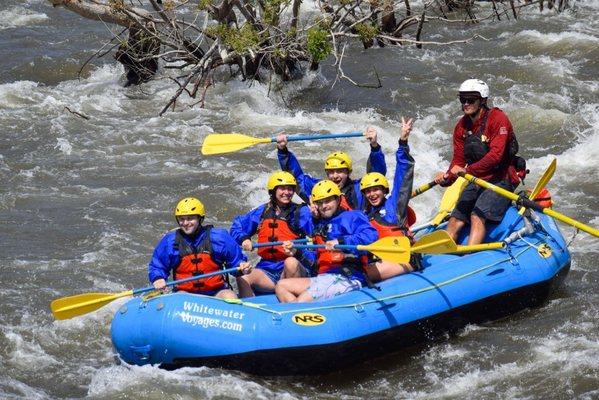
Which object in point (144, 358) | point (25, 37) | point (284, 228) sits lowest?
point (25, 37)

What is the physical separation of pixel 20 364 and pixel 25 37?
10.6 meters

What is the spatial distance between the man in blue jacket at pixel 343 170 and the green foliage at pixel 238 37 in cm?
398

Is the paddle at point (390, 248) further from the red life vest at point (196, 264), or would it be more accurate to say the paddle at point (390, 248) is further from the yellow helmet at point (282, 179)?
the red life vest at point (196, 264)

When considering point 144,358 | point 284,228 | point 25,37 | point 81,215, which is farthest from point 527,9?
point 144,358

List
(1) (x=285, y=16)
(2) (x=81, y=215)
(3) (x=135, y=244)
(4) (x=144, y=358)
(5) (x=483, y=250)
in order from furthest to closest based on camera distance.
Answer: (1) (x=285, y=16), (2) (x=81, y=215), (3) (x=135, y=244), (5) (x=483, y=250), (4) (x=144, y=358)

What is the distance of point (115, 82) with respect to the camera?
14648 mm

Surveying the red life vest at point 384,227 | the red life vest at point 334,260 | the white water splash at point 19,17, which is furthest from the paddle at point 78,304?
the white water splash at point 19,17

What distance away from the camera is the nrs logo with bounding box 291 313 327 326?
6.75m

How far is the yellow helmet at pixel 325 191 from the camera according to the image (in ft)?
24.0

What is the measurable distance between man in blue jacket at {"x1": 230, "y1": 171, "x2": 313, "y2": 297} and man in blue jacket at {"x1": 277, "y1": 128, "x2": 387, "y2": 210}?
37cm

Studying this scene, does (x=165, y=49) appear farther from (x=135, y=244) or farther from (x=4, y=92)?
(x=135, y=244)

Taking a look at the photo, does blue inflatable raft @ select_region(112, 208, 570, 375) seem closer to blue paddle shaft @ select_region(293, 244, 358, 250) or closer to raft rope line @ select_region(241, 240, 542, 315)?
raft rope line @ select_region(241, 240, 542, 315)

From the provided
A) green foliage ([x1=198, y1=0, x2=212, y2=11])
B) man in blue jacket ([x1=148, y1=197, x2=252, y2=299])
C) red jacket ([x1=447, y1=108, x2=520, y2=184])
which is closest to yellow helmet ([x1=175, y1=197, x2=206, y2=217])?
man in blue jacket ([x1=148, y1=197, x2=252, y2=299])

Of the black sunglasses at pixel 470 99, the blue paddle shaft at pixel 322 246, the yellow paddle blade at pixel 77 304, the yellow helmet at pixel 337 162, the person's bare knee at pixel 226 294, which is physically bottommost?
the yellow paddle blade at pixel 77 304
